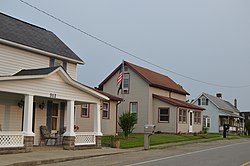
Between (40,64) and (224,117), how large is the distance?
164 feet

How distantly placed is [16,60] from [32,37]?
10.6 feet

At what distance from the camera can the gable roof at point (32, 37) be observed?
23.0 metres

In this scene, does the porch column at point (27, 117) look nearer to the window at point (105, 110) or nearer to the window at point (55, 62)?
the window at point (55, 62)

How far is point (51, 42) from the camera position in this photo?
27.1m

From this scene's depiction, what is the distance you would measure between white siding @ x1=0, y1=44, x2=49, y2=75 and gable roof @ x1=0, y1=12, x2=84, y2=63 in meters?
0.53

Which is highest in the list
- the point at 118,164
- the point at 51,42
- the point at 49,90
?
the point at 51,42

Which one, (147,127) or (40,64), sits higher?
(40,64)

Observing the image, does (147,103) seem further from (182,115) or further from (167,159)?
(167,159)

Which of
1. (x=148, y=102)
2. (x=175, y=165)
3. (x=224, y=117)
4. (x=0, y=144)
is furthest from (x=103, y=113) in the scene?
(x=224, y=117)

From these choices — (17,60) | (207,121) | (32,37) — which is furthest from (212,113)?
(17,60)

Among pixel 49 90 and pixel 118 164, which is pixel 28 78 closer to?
pixel 49 90

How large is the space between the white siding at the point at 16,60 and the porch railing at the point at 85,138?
16.3 feet

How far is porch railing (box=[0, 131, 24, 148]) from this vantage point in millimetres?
18562

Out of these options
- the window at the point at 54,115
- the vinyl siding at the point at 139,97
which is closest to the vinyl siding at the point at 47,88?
the window at the point at 54,115
